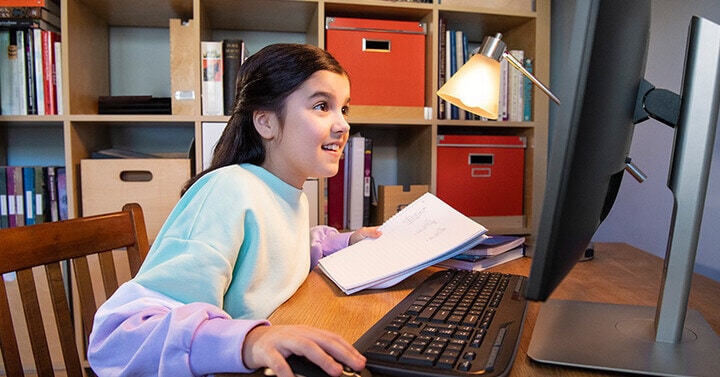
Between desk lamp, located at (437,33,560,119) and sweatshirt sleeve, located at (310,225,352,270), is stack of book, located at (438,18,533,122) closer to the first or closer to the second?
desk lamp, located at (437,33,560,119)

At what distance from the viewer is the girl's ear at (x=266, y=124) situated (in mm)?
928

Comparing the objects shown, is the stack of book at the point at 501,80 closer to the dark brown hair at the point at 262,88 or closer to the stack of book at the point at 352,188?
the stack of book at the point at 352,188

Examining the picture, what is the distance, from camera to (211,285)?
0.63m

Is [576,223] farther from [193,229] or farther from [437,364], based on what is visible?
[193,229]

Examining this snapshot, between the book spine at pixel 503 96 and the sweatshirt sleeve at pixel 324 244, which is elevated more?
the book spine at pixel 503 96

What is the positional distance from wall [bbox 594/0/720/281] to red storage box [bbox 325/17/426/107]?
2.35 feet

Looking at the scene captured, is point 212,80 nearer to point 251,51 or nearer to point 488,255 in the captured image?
point 251,51

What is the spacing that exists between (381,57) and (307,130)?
897 millimetres

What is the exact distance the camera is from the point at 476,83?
108 cm

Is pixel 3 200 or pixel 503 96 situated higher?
pixel 503 96

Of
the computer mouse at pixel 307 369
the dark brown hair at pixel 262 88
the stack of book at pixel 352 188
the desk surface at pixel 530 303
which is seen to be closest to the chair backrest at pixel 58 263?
the dark brown hair at pixel 262 88

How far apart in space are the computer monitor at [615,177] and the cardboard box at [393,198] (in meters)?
1.10

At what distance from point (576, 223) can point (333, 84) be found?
2.08 ft

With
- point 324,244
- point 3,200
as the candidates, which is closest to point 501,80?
point 324,244
